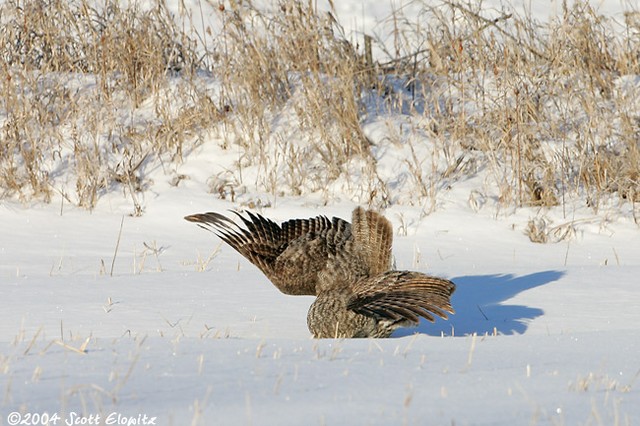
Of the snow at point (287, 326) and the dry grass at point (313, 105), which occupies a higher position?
the dry grass at point (313, 105)

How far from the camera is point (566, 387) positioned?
268 cm

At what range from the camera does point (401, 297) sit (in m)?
3.87

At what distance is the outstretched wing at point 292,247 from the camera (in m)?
4.48

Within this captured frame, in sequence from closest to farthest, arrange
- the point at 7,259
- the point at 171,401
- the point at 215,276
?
the point at 171,401, the point at 215,276, the point at 7,259

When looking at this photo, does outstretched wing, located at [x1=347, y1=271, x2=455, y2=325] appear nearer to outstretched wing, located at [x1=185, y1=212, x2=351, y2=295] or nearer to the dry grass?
outstretched wing, located at [x1=185, y1=212, x2=351, y2=295]

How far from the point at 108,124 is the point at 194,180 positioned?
96 cm

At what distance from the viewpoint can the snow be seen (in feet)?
7.93

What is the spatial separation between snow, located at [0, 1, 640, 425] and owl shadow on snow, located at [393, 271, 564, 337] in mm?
16

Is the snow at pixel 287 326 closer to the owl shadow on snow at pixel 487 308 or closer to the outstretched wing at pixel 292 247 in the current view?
the owl shadow on snow at pixel 487 308

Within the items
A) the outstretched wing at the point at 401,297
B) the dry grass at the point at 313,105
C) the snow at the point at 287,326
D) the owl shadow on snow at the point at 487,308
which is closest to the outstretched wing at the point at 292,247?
the snow at the point at 287,326

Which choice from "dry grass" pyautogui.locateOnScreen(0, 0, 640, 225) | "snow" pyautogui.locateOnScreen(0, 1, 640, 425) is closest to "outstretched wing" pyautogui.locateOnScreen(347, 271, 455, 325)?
"snow" pyautogui.locateOnScreen(0, 1, 640, 425)

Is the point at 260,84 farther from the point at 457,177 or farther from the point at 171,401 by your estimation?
the point at 171,401

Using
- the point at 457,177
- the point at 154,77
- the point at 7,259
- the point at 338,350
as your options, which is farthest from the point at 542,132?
the point at 338,350

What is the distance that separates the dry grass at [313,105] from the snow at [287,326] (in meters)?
0.19
